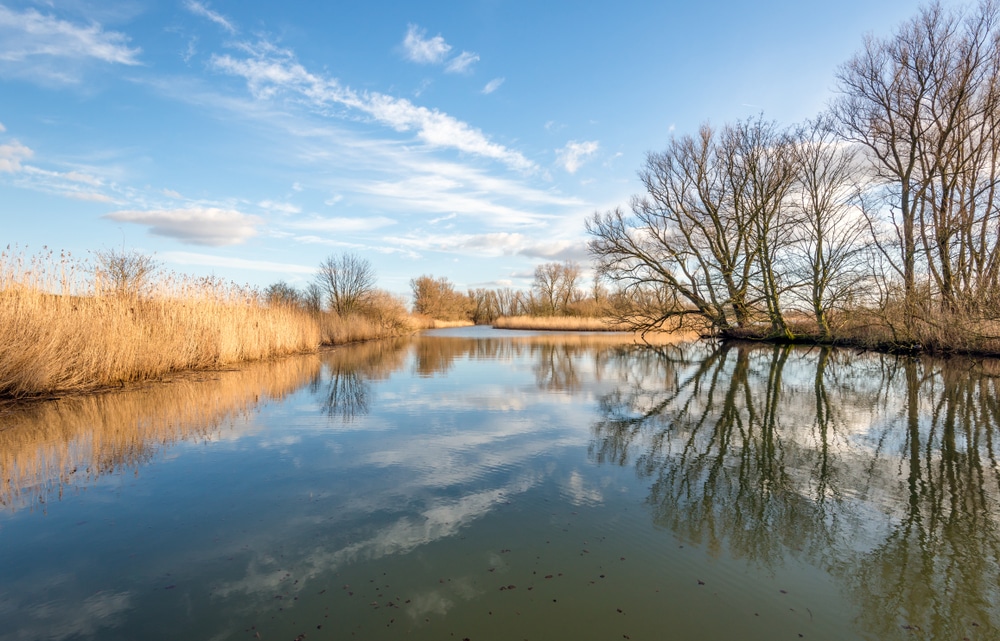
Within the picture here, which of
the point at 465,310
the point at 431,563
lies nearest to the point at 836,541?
the point at 431,563

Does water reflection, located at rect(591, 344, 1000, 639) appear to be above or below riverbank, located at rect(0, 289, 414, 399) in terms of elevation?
below

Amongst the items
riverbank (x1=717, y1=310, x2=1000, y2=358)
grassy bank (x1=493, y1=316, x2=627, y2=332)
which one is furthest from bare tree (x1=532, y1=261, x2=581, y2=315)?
riverbank (x1=717, y1=310, x2=1000, y2=358)

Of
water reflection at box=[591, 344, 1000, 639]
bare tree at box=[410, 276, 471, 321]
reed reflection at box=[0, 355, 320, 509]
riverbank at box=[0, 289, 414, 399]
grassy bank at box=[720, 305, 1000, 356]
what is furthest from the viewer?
bare tree at box=[410, 276, 471, 321]

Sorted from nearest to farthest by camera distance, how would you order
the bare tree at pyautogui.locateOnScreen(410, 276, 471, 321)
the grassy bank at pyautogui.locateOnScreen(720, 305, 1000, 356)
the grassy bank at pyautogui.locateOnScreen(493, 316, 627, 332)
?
the grassy bank at pyautogui.locateOnScreen(720, 305, 1000, 356) < the grassy bank at pyautogui.locateOnScreen(493, 316, 627, 332) < the bare tree at pyautogui.locateOnScreen(410, 276, 471, 321)

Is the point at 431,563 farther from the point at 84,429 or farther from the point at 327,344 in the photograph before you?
the point at 327,344

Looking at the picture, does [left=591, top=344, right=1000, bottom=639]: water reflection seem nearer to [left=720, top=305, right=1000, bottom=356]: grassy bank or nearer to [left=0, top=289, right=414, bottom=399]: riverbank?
[left=720, top=305, right=1000, bottom=356]: grassy bank

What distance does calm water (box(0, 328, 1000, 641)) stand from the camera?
195 centimetres

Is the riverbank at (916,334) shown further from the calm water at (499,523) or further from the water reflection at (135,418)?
the water reflection at (135,418)

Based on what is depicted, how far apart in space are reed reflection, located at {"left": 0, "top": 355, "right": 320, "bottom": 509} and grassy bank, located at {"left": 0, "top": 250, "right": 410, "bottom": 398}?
1.70ft

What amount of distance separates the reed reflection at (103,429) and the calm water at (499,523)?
0.04 meters

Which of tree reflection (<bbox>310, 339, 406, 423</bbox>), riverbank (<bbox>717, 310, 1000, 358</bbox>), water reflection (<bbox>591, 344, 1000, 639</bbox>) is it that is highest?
riverbank (<bbox>717, 310, 1000, 358</bbox>)

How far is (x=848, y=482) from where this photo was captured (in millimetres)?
3482

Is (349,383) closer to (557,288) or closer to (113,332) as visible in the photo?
(113,332)

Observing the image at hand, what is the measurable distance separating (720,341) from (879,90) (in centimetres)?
1030
